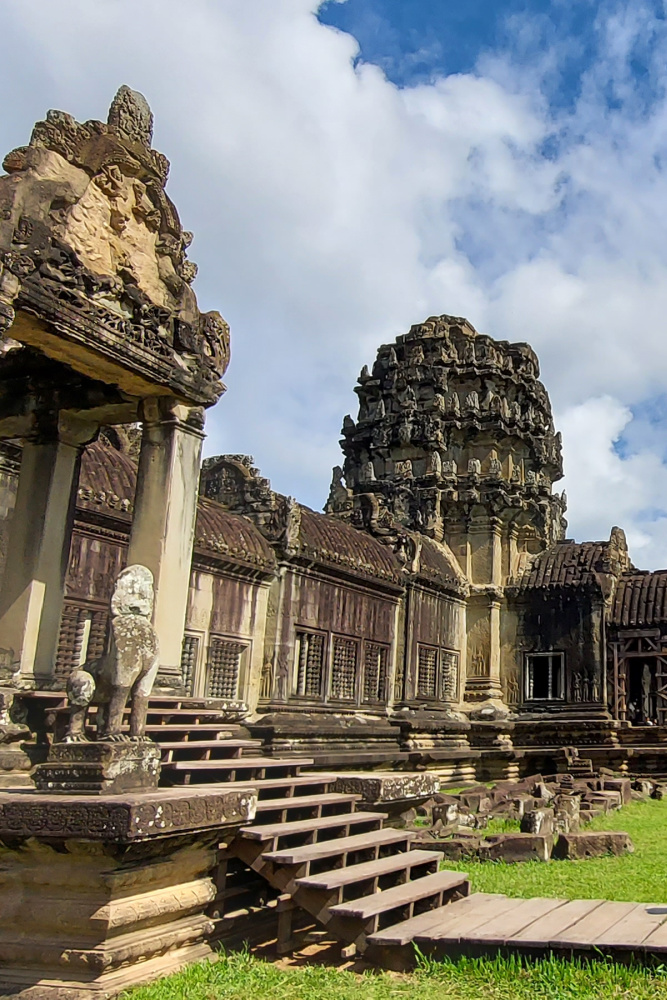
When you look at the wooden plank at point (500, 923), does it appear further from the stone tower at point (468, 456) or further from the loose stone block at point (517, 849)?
the stone tower at point (468, 456)

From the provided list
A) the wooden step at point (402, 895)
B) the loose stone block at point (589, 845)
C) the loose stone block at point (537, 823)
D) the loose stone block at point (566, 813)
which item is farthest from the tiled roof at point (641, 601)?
the wooden step at point (402, 895)

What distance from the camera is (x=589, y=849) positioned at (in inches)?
395

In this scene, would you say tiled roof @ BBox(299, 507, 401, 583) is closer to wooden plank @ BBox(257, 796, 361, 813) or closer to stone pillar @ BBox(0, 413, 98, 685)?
stone pillar @ BBox(0, 413, 98, 685)

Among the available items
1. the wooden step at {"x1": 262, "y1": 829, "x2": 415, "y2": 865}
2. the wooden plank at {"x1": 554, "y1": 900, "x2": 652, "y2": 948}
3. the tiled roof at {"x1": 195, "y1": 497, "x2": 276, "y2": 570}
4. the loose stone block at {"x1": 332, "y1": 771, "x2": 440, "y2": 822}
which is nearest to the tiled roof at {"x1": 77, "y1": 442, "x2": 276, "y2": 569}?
the tiled roof at {"x1": 195, "y1": 497, "x2": 276, "y2": 570}

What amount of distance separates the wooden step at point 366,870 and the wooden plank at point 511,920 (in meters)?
0.78

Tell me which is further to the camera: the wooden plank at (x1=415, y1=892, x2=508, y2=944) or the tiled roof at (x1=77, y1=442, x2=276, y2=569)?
the tiled roof at (x1=77, y1=442, x2=276, y2=569)

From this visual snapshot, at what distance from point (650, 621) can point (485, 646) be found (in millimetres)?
4013

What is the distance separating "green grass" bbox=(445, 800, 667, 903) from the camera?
25.8ft

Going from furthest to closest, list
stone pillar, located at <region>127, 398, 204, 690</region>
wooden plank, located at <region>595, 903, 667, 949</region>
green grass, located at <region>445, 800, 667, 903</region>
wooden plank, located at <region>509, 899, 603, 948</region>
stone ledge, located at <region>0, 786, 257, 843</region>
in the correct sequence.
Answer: green grass, located at <region>445, 800, 667, 903</region>
stone pillar, located at <region>127, 398, 204, 690</region>
wooden plank, located at <region>509, 899, 603, 948</region>
wooden plank, located at <region>595, 903, 667, 949</region>
stone ledge, located at <region>0, 786, 257, 843</region>

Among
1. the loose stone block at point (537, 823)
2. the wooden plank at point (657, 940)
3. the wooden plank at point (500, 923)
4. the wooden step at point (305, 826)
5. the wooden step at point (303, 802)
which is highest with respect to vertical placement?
the wooden step at point (303, 802)

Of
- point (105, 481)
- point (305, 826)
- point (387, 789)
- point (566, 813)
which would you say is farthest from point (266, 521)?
point (305, 826)

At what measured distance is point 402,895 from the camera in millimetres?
6242

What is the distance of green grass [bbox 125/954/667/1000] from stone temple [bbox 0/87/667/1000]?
12.9 inches

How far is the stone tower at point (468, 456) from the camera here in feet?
77.6
